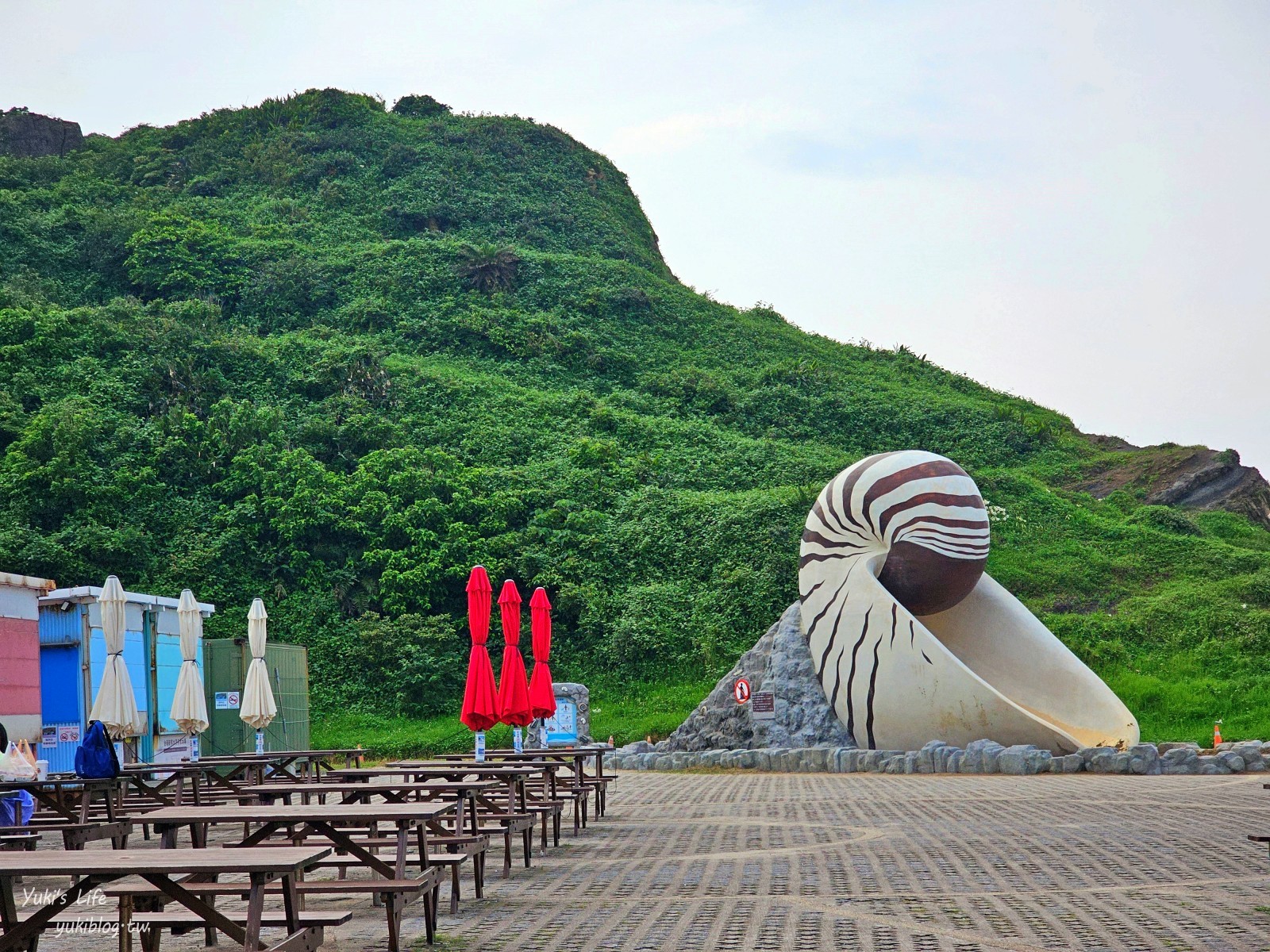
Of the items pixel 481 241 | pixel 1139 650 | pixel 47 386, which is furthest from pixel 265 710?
pixel 481 241

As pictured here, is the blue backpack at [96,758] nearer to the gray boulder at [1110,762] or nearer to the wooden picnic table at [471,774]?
the wooden picnic table at [471,774]

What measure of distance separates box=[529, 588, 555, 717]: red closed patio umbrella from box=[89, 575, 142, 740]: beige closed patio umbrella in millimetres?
4446

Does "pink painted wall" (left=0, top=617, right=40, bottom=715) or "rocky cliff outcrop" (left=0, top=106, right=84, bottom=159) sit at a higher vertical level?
"rocky cliff outcrop" (left=0, top=106, right=84, bottom=159)

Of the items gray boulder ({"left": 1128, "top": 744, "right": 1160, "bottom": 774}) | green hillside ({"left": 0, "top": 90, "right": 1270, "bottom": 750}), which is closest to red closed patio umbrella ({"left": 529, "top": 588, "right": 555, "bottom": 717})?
gray boulder ({"left": 1128, "top": 744, "right": 1160, "bottom": 774})

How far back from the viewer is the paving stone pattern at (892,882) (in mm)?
6012

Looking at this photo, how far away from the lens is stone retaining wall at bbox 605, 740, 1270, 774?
1625 centimetres

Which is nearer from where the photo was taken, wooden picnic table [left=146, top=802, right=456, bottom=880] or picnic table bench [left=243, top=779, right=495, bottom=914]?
wooden picnic table [left=146, top=802, right=456, bottom=880]

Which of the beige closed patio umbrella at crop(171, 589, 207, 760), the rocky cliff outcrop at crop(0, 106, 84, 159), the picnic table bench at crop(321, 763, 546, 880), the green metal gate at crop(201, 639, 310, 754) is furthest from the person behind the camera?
the rocky cliff outcrop at crop(0, 106, 84, 159)

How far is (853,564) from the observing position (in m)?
18.9

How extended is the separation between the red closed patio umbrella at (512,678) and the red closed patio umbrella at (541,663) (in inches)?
16.6

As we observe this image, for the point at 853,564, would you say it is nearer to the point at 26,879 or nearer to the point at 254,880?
the point at 26,879

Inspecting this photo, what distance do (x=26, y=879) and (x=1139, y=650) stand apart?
21054 mm

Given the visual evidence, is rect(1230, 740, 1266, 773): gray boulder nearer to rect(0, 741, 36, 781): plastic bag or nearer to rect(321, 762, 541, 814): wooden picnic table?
rect(321, 762, 541, 814): wooden picnic table

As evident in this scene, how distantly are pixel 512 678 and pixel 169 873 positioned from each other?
773 centimetres
